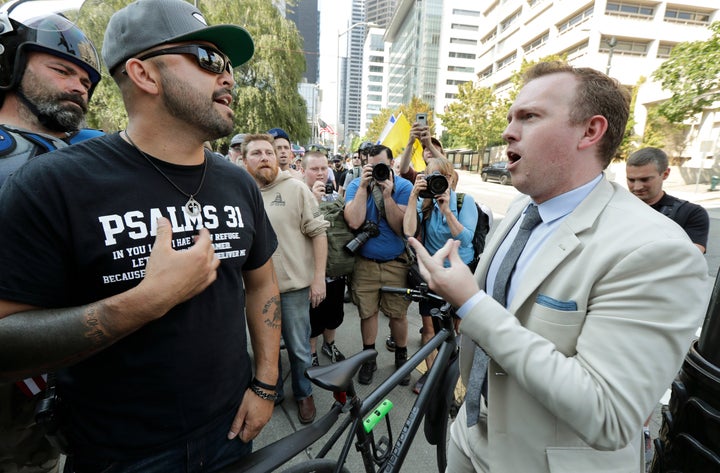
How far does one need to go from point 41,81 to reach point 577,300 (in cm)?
251

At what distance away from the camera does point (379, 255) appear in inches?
128

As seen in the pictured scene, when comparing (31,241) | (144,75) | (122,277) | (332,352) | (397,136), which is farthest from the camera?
(397,136)

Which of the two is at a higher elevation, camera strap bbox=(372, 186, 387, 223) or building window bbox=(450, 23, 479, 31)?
building window bbox=(450, 23, 479, 31)

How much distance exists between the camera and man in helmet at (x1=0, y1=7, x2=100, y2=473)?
56.9 inches

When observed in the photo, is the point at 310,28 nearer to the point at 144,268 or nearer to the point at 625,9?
the point at 625,9

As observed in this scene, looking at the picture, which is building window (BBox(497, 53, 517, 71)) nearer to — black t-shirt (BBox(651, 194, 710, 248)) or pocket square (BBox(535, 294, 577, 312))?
black t-shirt (BBox(651, 194, 710, 248))

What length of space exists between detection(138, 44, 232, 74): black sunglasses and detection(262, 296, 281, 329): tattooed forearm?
994 millimetres

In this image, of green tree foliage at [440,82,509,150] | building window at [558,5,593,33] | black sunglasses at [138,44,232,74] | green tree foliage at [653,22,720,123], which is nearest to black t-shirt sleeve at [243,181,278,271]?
black sunglasses at [138,44,232,74]

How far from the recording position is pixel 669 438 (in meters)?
1.55

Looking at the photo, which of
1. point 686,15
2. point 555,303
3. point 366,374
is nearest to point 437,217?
point 366,374

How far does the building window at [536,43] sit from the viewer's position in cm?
3626

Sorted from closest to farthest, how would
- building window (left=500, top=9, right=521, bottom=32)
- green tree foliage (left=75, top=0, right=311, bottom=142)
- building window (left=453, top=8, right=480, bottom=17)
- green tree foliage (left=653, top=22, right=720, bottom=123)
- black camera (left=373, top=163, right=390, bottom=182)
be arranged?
black camera (left=373, top=163, right=390, bottom=182) < green tree foliage (left=653, top=22, right=720, bottom=123) < green tree foliage (left=75, top=0, right=311, bottom=142) < building window (left=500, top=9, right=521, bottom=32) < building window (left=453, top=8, right=480, bottom=17)

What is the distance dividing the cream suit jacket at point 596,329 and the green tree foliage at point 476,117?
36882mm

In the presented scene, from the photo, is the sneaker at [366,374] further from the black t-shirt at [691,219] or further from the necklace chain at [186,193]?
the black t-shirt at [691,219]
